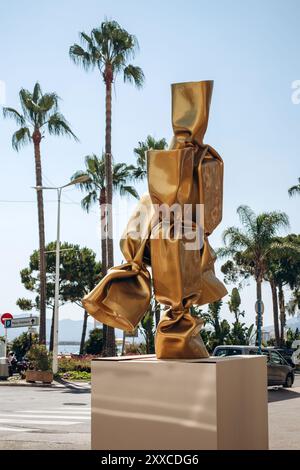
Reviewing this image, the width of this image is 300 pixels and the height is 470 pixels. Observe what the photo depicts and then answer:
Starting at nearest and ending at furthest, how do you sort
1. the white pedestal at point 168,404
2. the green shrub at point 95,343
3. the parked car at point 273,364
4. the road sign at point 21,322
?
the white pedestal at point 168,404 → the parked car at point 273,364 → the road sign at point 21,322 → the green shrub at point 95,343

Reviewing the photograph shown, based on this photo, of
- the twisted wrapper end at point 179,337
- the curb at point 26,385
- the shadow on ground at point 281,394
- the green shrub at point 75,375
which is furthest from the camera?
the green shrub at point 75,375

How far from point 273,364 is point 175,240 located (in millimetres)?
15376

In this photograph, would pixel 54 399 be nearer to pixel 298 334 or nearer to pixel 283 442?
pixel 283 442

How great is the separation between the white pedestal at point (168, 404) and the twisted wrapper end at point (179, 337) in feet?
1.52

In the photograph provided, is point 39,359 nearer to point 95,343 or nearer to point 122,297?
point 95,343

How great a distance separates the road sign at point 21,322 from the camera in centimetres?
3013

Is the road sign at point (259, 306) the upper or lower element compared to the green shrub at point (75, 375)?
upper

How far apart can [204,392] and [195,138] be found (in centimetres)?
288

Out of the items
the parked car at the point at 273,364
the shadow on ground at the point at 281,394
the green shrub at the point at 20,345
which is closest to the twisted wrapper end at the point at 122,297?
the shadow on ground at the point at 281,394

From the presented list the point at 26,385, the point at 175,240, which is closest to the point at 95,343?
the point at 26,385

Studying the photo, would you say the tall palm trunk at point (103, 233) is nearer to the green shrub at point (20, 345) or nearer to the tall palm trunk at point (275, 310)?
the green shrub at point (20, 345)

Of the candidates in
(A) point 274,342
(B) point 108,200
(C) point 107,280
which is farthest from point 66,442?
(A) point 274,342

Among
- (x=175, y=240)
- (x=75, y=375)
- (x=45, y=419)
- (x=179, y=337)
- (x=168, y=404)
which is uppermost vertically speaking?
(x=175, y=240)

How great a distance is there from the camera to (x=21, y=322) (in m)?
30.5
